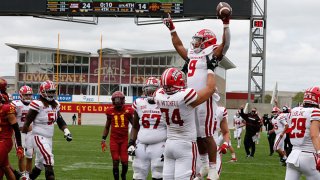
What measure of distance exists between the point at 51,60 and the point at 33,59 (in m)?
2.35

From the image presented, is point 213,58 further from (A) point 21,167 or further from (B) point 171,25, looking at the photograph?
(A) point 21,167

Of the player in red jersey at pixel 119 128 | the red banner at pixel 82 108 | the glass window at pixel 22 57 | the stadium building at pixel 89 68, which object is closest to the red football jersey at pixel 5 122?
the player in red jersey at pixel 119 128

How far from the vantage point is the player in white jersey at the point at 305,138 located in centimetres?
857

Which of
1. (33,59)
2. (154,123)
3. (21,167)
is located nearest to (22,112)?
(21,167)

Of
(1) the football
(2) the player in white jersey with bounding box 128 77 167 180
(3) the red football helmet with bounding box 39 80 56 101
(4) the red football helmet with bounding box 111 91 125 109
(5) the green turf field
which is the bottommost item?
(5) the green turf field

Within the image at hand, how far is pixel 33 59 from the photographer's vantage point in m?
66.7

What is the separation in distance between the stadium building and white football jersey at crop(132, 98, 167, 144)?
175 feet

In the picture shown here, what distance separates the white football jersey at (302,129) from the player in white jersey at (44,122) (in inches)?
182

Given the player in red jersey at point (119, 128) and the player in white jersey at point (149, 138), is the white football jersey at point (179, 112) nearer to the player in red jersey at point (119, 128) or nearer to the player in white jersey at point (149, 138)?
the player in white jersey at point (149, 138)

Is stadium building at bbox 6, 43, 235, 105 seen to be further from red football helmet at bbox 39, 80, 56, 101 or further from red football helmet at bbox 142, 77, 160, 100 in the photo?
red football helmet at bbox 142, 77, 160, 100

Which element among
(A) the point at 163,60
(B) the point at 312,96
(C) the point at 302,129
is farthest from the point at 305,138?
(A) the point at 163,60

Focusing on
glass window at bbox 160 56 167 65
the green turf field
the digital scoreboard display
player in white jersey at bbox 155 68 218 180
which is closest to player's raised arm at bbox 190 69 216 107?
player in white jersey at bbox 155 68 218 180

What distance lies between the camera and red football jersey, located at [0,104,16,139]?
32.1 feet

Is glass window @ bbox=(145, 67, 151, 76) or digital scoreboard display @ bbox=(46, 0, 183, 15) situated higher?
digital scoreboard display @ bbox=(46, 0, 183, 15)
